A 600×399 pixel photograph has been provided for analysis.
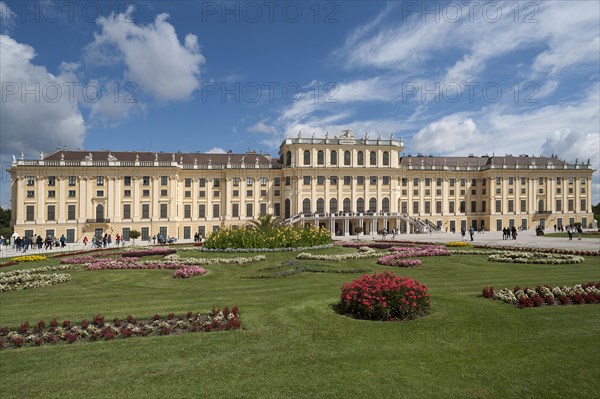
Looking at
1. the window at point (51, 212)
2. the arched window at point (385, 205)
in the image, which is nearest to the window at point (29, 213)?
the window at point (51, 212)

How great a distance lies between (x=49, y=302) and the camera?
14180mm

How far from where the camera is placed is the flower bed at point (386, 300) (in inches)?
440

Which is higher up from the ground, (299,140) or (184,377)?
(299,140)

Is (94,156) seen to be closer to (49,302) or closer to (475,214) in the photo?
(49,302)

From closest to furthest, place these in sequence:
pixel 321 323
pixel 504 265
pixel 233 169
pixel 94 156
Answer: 1. pixel 321 323
2. pixel 504 265
3. pixel 94 156
4. pixel 233 169

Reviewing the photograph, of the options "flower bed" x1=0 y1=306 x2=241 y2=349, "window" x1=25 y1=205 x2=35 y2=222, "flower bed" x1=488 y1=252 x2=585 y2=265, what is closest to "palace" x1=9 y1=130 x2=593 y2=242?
"window" x1=25 y1=205 x2=35 y2=222

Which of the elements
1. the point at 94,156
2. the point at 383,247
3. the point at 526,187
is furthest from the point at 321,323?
the point at 526,187

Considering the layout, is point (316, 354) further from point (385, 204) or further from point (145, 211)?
point (385, 204)

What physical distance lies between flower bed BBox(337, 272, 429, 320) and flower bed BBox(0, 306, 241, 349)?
11.6ft

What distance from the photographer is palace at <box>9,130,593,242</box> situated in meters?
55.2

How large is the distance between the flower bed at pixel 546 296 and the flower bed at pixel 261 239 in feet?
60.6

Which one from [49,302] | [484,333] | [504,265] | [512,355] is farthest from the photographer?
[504,265]

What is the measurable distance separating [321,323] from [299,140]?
5300 centimetres

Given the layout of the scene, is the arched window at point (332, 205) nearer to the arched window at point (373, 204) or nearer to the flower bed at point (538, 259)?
the arched window at point (373, 204)
